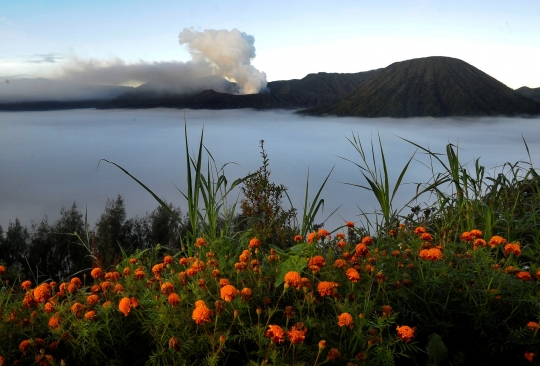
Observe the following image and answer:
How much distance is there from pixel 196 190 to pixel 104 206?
122 feet

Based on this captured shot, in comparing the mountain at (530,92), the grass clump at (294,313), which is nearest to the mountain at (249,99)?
the mountain at (530,92)

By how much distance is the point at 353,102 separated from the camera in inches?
5659

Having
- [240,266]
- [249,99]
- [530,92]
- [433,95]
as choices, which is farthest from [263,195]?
[249,99]

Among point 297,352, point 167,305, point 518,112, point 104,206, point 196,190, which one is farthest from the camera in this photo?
point 518,112

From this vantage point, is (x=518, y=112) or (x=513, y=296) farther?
(x=518, y=112)

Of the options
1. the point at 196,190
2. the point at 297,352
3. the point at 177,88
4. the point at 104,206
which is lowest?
the point at 104,206

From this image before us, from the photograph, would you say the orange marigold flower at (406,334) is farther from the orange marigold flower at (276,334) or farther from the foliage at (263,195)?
the foliage at (263,195)

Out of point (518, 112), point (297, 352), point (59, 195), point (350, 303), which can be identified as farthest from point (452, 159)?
point (518, 112)

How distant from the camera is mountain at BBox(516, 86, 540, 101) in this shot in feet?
446

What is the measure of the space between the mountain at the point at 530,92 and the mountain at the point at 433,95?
17.3ft

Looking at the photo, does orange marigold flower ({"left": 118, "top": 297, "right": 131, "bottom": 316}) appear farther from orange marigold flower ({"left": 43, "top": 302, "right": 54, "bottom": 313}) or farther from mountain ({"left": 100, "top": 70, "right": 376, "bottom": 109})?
mountain ({"left": 100, "top": 70, "right": 376, "bottom": 109})

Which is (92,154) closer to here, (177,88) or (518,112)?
(177,88)

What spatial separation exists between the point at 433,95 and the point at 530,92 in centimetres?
3384

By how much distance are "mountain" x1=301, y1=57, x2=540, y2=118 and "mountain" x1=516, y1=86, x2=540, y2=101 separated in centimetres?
527
